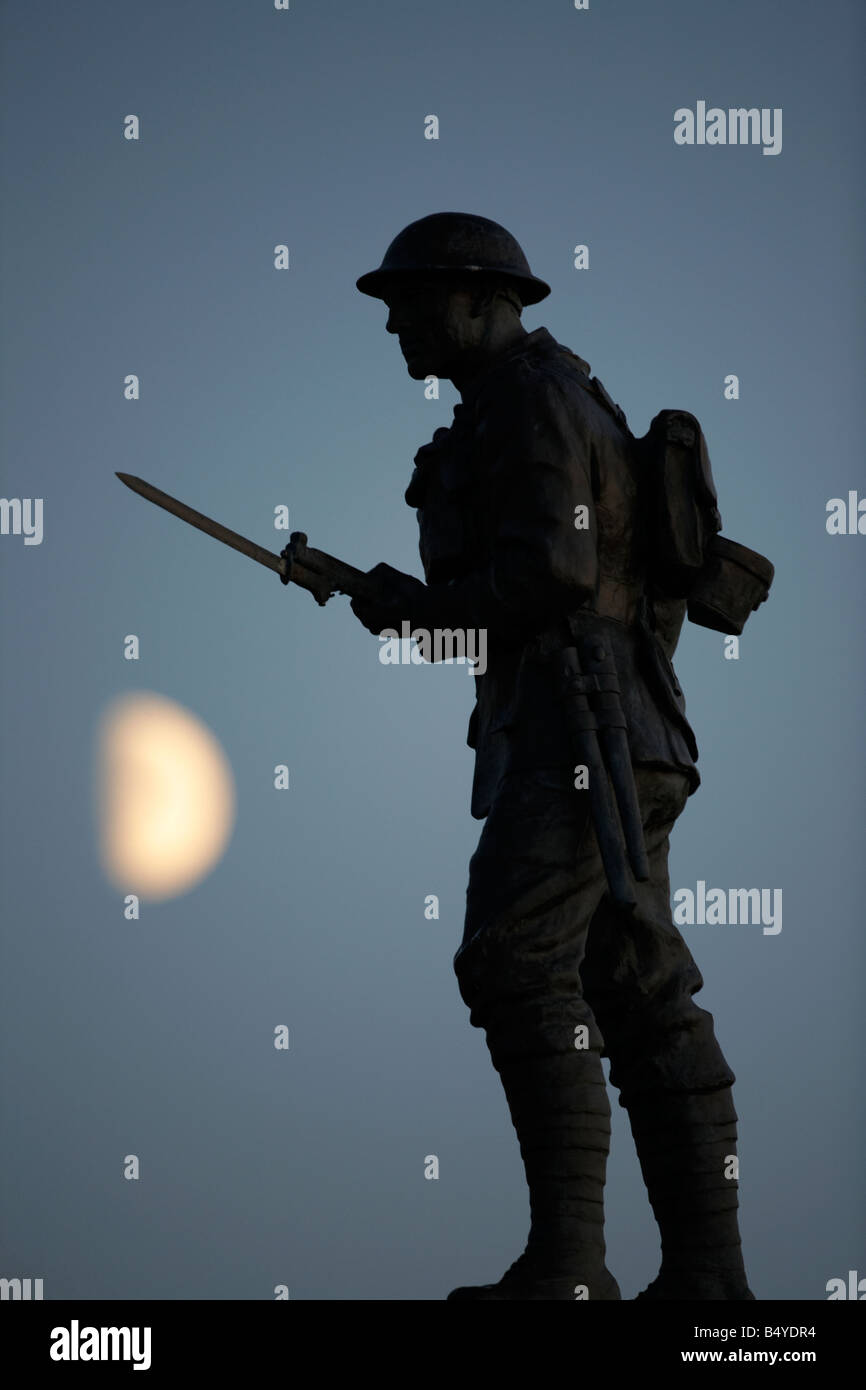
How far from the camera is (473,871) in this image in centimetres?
1023

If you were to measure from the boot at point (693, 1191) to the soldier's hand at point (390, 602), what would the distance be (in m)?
2.26

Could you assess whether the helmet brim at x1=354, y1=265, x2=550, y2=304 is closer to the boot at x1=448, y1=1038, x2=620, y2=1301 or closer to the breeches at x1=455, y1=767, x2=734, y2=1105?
the breeches at x1=455, y1=767, x2=734, y2=1105

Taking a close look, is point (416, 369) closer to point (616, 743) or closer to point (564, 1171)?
point (616, 743)

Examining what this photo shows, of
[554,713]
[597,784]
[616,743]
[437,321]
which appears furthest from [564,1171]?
[437,321]

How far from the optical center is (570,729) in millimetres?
10195

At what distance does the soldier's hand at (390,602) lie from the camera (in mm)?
10586

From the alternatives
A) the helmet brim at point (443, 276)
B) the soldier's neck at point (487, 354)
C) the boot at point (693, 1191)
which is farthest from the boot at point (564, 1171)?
the helmet brim at point (443, 276)

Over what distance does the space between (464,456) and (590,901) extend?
198cm

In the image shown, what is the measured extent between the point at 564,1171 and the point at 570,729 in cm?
177

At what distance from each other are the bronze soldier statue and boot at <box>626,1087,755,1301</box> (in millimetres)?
10

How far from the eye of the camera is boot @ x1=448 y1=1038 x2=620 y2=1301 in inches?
380

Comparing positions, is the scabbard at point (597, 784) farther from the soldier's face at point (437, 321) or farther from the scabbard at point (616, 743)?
the soldier's face at point (437, 321)
